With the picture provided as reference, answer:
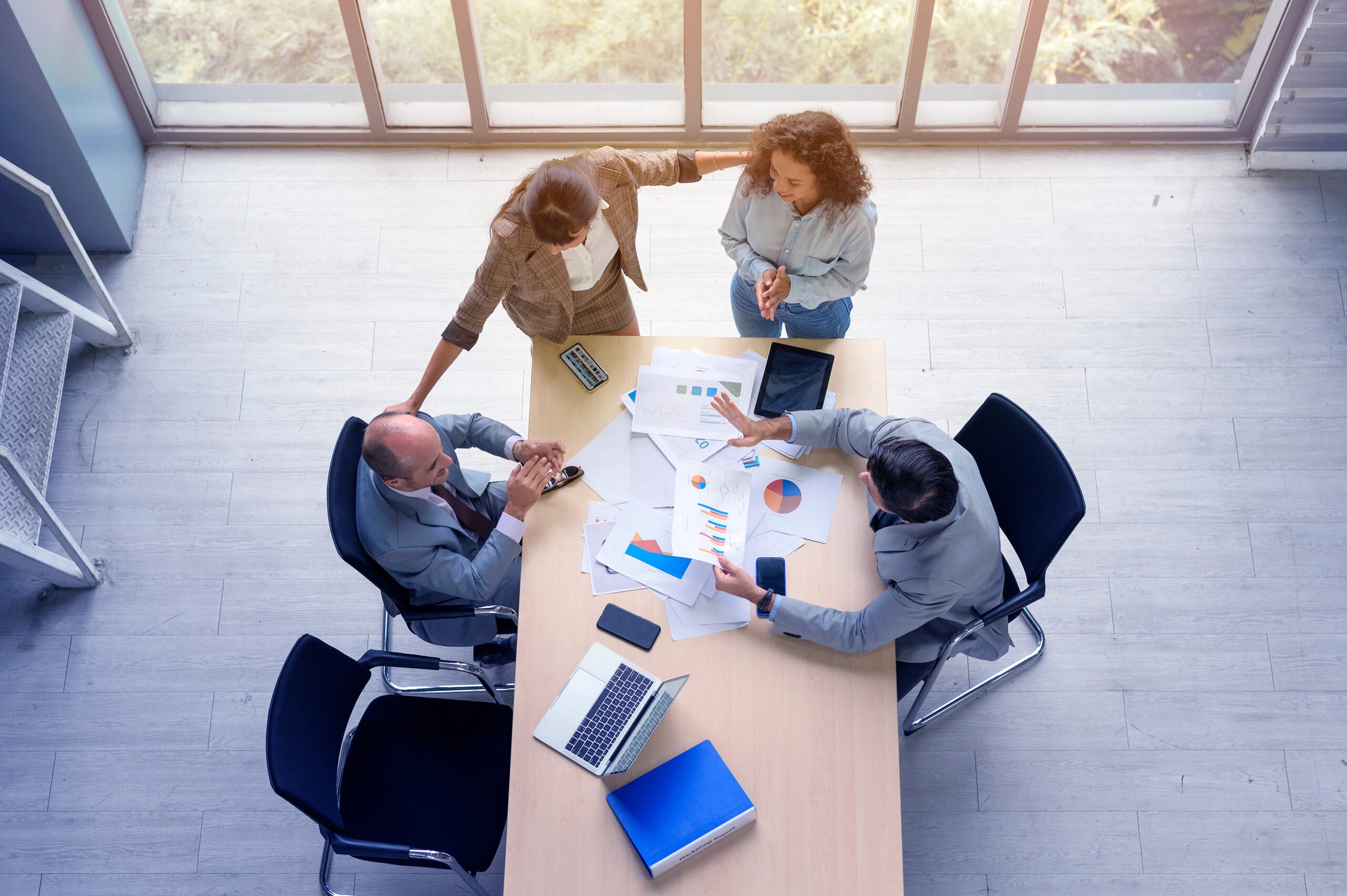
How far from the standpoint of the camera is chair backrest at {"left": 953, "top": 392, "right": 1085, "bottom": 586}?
2.53 m

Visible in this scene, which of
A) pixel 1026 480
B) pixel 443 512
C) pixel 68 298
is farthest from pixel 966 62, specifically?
pixel 68 298

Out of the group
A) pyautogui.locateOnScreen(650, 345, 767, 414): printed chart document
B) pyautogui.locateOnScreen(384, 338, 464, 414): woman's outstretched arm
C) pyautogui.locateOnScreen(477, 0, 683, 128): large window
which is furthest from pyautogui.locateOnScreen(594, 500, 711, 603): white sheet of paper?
pyautogui.locateOnScreen(477, 0, 683, 128): large window

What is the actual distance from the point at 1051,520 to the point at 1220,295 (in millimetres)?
2138

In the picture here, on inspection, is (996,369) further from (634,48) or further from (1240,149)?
(634,48)

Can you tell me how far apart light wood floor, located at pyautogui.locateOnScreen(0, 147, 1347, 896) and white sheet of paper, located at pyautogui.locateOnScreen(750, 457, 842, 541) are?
379mm

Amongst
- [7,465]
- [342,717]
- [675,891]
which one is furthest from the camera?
[7,465]

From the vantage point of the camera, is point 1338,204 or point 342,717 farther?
point 1338,204

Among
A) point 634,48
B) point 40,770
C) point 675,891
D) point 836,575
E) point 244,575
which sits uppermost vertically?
point 634,48

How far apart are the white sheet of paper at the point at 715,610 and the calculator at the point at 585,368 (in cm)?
72

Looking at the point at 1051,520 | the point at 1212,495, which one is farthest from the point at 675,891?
the point at 1212,495

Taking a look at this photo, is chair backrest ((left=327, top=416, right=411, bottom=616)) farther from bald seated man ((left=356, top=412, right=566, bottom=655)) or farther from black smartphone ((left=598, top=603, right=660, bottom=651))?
black smartphone ((left=598, top=603, right=660, bottom=651))

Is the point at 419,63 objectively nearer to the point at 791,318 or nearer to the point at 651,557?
the point at 791,318

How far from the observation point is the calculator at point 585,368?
2809mm

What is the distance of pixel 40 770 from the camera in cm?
320
